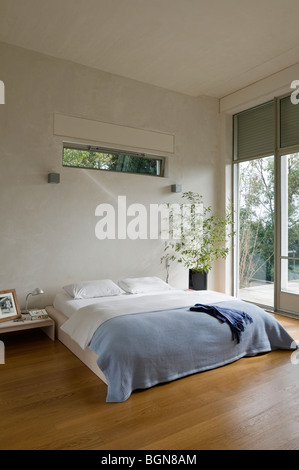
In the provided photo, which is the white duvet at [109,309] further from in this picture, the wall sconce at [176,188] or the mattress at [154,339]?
the wall sconce at [176,188]

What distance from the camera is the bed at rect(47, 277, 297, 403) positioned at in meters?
2.55

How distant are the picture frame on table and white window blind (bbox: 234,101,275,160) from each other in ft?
12.9

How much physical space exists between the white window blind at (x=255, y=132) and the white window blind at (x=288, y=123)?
16cm

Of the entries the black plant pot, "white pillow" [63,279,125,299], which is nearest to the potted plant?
the black plant pot

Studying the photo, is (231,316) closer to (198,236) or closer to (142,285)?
(142,285)

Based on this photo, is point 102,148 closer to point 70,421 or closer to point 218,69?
point 218,69

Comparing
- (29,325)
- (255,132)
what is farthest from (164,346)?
(255,132)

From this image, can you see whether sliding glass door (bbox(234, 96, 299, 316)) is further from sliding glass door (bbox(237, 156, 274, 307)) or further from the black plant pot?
the black plant pot

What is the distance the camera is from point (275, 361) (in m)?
3.12

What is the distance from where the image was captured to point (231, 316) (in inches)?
123
